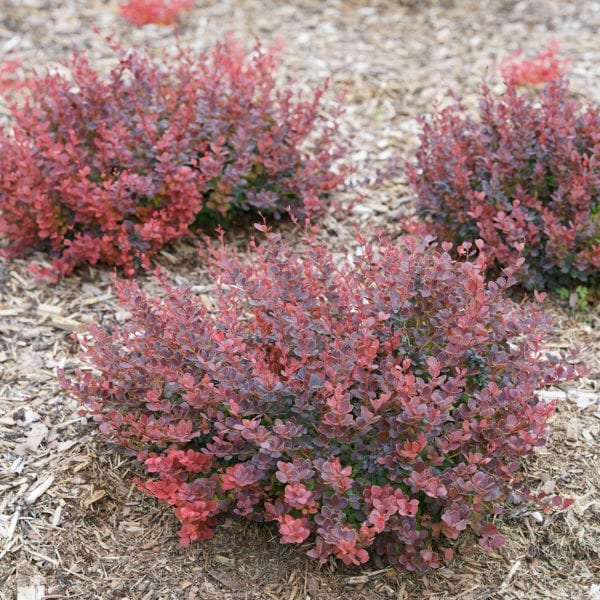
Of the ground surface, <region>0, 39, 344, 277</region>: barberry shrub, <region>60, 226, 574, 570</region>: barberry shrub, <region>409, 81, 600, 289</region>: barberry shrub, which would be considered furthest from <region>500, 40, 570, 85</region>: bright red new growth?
<region>60, 226, 574, 570</region>: barberry shrub

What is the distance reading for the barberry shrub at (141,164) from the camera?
12.1ft

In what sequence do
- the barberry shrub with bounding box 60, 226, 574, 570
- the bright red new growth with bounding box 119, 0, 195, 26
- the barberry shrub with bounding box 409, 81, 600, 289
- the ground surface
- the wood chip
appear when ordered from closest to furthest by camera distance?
the barberry shrub with bounding box 60, 226, 574, 570 < the ground surface < the wood chip < the barberry shrub with bounding box 409, 81, 600, 289 < the bright red new growth with bounding box 119, 0, 195, 26

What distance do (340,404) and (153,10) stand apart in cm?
485

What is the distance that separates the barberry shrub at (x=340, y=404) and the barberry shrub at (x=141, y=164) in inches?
38.3

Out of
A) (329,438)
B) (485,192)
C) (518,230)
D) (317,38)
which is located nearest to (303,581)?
(329,438)

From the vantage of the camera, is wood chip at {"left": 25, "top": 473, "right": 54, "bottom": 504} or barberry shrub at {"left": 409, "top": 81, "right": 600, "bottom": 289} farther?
barberry shrub at {"left": 409, "top": 81, "right": 600, "bottom": 289}

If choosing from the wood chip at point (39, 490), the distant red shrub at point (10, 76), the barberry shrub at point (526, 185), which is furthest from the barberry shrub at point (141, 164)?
the wood chip at point (39, 490)

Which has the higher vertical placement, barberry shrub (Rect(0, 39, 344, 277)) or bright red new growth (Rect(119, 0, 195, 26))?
bright red new growth (Rect(119, 0, 195, 26))

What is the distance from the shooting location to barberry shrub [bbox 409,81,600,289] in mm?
3574

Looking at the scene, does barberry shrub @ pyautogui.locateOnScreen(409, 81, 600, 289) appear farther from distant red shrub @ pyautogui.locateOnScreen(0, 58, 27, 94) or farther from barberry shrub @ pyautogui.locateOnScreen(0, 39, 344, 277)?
distant red shrub @ pyautogui.locateOnScreen(0, 58, 27, 94)

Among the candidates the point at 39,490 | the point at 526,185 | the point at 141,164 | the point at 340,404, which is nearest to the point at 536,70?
the point at 526,185

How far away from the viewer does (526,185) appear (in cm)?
380

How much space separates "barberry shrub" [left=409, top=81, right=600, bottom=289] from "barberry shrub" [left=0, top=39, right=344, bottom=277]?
0.61 m

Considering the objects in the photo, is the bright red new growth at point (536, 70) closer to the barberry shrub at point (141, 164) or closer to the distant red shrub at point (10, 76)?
the barberry shrub at point (141, 164)
